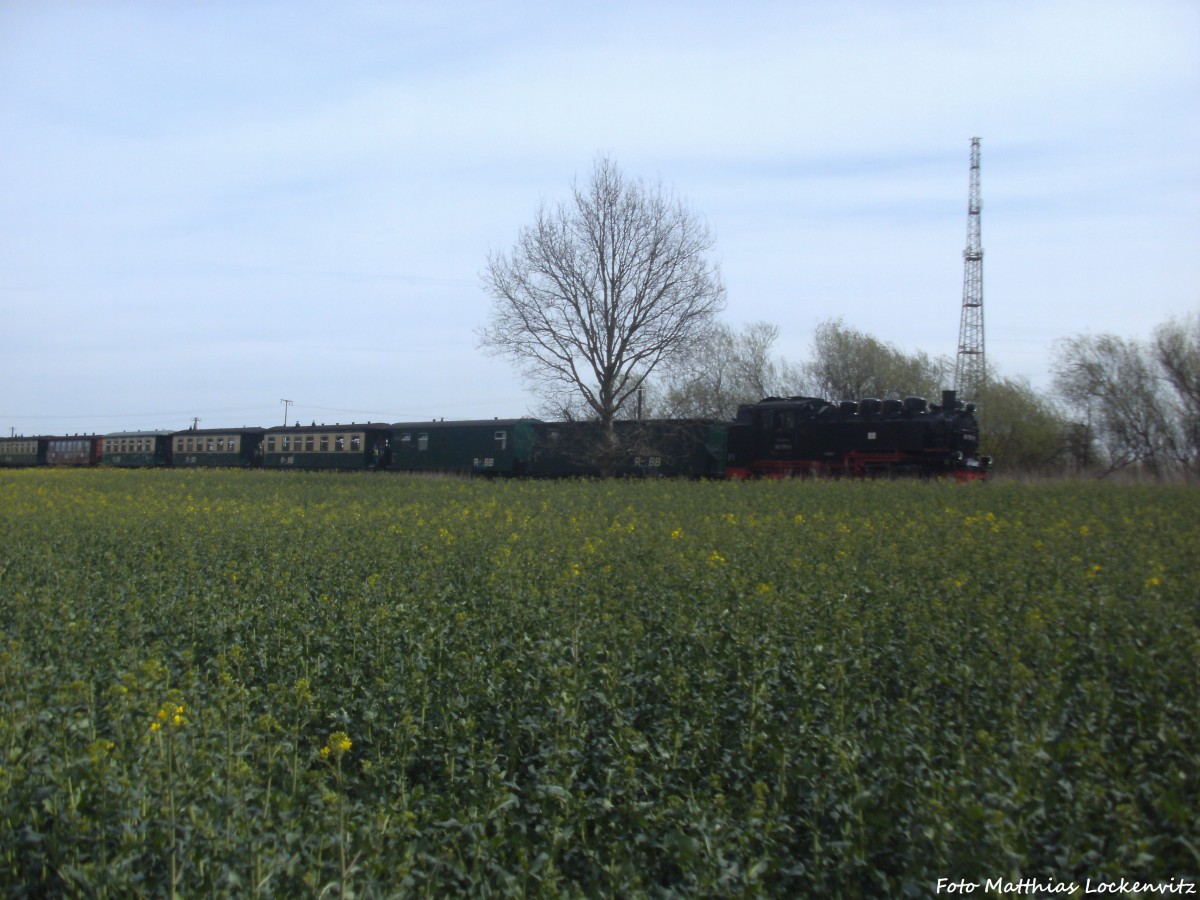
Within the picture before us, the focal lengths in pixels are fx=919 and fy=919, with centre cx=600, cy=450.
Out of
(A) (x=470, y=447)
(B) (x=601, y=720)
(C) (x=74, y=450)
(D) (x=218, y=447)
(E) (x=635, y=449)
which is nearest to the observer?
(B) (x=601, y=720)

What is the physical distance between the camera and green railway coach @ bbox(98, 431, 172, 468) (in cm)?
5378

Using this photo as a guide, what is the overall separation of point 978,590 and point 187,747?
22.6 ft

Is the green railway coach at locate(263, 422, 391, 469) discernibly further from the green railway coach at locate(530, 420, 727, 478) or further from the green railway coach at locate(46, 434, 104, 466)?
the green railway coach at locate(46, 434, 104, 466)

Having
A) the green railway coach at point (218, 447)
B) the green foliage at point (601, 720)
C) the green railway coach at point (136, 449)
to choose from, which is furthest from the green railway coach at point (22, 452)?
the green foliage at point (601, 720)

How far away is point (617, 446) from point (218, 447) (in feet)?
82.3

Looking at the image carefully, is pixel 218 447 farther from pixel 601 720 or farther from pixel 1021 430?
pixel 601 720

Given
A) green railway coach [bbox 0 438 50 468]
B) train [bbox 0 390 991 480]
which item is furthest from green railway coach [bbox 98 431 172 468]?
green railway coach [bbox 0 438 50 468]

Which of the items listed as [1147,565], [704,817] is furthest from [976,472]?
[704,817]

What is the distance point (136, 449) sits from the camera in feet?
180

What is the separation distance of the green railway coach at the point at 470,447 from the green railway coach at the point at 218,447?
11.3 meters

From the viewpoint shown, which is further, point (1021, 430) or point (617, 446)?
point (1021, 430)

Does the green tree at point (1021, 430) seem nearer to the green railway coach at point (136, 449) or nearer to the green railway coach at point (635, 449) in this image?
the green railway coach at point (635, 449)

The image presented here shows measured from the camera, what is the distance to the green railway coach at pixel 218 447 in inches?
1951

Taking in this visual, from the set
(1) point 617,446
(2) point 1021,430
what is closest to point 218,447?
(1) point 617,446
